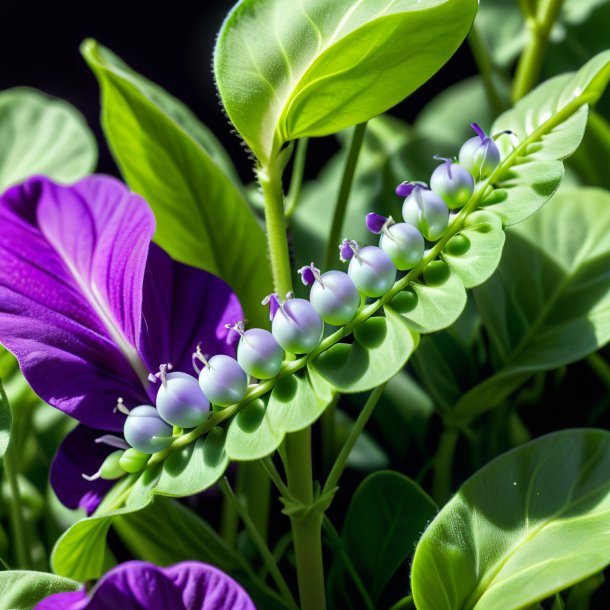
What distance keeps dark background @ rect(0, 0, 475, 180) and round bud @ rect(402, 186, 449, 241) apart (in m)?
0.58

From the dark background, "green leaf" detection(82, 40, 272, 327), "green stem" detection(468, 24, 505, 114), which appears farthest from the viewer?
the dark background

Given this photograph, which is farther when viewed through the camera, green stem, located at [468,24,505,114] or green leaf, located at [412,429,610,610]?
green stem, located at [468,24,505,114]

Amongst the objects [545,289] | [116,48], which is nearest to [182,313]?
[545,289]

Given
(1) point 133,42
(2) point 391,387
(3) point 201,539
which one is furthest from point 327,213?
(1) point 133,42

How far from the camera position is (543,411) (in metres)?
0.38

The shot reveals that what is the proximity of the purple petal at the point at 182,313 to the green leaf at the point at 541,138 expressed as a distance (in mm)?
82

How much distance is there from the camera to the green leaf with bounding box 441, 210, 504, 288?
0.20 m

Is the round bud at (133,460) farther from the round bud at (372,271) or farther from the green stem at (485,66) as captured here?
the green stem at (485,66)

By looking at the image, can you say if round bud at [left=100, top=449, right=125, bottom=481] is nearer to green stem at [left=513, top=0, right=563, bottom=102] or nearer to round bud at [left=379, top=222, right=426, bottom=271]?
round bud at [left=379, top=222, right=426, bottom=271]

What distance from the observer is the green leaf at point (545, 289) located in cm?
29

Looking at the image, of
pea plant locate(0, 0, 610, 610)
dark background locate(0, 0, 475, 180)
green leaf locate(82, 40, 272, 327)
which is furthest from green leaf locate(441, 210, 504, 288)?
dark background locate(0, 0, 475, 180)

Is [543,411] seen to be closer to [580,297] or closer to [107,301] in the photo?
[580,297]

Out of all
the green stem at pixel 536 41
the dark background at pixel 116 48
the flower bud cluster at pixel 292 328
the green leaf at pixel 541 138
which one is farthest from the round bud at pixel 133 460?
the dark background at pixel 116 48

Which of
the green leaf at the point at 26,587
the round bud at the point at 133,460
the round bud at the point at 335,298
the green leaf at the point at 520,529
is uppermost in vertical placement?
the round bud at the point at 335,298
